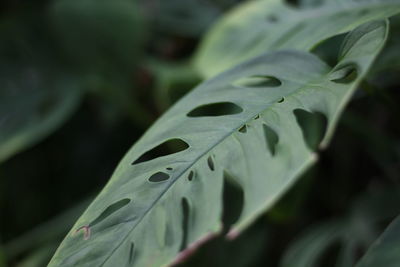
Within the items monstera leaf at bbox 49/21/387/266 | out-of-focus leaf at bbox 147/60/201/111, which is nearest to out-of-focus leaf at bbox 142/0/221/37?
out-of-focus leaf at bbox 147/60/201/111

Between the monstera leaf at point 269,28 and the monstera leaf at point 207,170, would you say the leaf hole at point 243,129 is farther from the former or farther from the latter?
the monstera leaf at point 269,28

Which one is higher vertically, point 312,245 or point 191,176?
point 191,176

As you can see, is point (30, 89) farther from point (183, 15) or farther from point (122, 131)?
point (183, 15)

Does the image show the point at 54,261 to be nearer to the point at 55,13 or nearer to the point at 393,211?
the point at 393,211

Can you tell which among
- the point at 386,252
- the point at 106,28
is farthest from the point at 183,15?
the point at 386,252

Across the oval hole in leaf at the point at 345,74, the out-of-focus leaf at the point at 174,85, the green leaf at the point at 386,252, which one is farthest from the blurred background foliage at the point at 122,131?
the green leaf at the point at 386,252

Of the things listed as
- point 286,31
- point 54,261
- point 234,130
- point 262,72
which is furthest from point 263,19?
point 54,261
